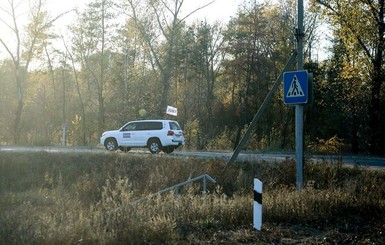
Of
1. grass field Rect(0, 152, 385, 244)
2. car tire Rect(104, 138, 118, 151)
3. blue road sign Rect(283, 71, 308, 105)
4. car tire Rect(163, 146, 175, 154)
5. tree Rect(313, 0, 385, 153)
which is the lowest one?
grass field Rect(0, 152, 385, 244)

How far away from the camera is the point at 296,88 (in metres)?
12.5

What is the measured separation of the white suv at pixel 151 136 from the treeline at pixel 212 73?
8.86 m

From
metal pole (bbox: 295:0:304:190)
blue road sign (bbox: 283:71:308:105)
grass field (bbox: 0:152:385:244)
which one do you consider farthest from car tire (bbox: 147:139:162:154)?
blue road sign (bbox: 283:71:308:105)

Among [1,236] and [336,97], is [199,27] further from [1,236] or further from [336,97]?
[1,236]

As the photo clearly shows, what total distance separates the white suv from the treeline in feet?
29.1

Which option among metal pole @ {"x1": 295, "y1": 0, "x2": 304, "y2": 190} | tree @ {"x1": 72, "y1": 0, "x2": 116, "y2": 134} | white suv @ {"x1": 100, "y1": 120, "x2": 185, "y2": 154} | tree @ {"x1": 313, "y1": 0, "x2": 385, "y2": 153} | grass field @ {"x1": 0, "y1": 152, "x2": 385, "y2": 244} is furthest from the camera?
tree @ {"x1": 72, "y1": 0, "x2": 116, "y2": 134}

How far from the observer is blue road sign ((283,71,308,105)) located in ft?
40.5

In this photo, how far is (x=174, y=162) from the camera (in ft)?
66.7

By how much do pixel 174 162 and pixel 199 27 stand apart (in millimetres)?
32197

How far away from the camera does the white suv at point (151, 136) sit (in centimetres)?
2561

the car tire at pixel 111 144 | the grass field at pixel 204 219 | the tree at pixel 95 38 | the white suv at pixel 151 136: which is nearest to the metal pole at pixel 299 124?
the grass field at pixel 204 219

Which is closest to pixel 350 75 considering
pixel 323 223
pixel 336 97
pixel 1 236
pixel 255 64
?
pixel 336 97

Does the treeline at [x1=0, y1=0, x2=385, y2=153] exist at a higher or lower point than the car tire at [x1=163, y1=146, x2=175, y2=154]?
higher

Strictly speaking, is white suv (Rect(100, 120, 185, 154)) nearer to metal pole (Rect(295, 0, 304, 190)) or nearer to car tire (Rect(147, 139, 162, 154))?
car tire (Rect(147, 139, 162, 154))
